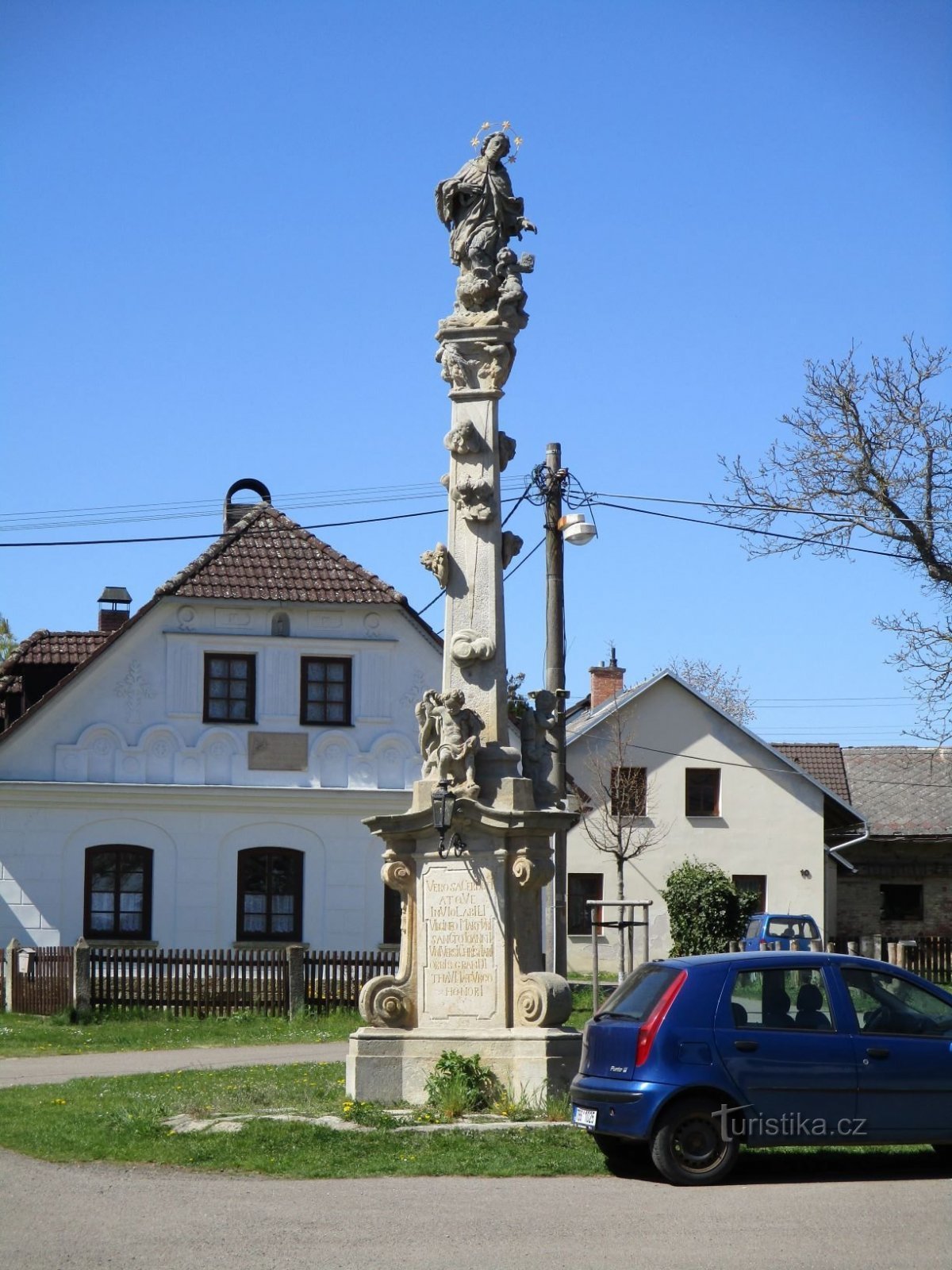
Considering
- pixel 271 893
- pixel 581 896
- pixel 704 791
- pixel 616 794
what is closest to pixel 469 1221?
pixel 271 893

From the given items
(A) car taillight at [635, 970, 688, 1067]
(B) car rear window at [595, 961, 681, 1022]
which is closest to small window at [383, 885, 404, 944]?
(B) car rear window at [595, 961, 681, 1022]

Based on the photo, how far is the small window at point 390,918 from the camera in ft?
103

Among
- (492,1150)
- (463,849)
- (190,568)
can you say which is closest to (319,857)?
(190,568)

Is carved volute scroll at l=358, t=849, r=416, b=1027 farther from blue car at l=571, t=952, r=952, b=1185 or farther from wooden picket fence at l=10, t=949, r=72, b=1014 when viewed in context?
wooden picket fence at l=10, t=949, r=72, b=1014

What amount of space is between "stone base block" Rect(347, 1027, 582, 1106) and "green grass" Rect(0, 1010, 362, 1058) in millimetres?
8327

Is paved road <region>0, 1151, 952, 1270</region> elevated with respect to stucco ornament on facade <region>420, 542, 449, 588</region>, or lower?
lower

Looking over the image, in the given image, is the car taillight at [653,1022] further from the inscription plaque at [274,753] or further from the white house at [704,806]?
the white house at [704,806]

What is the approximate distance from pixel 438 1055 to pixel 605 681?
34.2 metres

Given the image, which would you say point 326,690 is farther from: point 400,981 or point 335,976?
point 400,981

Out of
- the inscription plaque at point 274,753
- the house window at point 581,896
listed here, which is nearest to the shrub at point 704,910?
the house window at point 581,896

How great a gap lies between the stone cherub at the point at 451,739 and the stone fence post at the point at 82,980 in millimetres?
12366

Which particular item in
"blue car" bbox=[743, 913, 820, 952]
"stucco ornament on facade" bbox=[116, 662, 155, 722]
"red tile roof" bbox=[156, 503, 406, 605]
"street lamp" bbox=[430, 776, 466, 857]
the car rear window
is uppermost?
"red tile roof" bbox=[156, 503, 406, 605]

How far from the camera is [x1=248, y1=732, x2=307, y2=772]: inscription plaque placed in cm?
3150

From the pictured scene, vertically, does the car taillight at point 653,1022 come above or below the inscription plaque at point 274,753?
below
